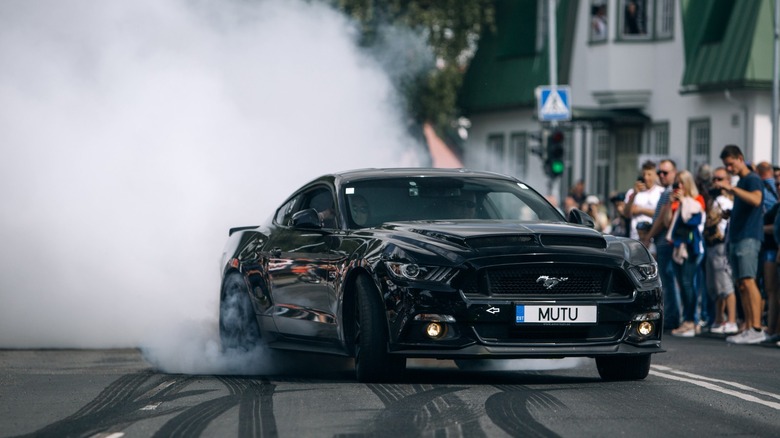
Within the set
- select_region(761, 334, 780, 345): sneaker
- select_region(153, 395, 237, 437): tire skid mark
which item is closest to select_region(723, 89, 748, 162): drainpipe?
select_region(761, 334, 780, 345): sneaker

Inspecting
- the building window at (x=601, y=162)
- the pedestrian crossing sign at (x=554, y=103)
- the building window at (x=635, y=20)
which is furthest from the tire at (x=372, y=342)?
the building window at (x=601, y=162)

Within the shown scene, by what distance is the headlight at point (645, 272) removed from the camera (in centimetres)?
1112

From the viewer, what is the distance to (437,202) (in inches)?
476

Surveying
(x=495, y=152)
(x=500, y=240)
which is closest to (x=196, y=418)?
(x=500, y=240)

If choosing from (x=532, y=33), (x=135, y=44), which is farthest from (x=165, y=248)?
(x=532, y=33)

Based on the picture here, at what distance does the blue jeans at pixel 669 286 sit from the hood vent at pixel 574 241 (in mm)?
8059

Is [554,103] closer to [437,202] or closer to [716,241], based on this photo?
[716,241]

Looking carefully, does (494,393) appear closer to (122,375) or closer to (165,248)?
(122,375)

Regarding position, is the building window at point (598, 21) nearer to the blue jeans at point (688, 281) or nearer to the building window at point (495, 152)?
the building window at point (495, 152)

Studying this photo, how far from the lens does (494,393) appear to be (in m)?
10.6

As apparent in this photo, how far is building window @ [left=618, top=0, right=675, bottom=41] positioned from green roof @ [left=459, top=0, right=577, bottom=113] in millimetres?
2733

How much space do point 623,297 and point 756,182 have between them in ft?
20.2

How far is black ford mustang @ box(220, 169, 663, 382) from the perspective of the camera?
10.6 metres

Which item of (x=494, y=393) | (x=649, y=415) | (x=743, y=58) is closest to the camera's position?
(x=649, y=415)
